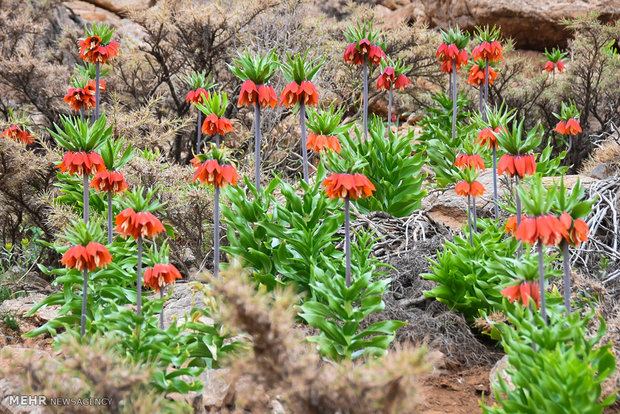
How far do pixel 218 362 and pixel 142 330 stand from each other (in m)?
0.49

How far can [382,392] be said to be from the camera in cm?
188

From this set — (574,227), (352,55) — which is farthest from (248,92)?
(574,227)

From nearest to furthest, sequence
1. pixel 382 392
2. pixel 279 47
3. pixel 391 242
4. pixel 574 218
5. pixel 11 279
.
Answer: pixel 382 392 < pixel 574 218 < pixel 391 242 < pixel 11 279 < pixel 279 47

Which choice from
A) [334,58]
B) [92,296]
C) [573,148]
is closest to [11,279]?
[92,296]

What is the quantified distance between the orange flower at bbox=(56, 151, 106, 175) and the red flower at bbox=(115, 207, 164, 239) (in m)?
0.71

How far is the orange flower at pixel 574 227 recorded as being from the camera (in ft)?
8.57

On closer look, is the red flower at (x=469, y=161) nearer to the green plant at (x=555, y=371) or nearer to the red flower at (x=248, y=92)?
the red flower at (x=248, y=92)

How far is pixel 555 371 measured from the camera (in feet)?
7.50

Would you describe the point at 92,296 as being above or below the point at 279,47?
below

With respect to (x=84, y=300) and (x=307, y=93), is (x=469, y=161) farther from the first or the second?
(x=84, y=300)

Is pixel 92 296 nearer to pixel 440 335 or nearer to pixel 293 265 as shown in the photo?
pixel 293 265

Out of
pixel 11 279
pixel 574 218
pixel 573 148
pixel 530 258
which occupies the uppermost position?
pixel 574 218

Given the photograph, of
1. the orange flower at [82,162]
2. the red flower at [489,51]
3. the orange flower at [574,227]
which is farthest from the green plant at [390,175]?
the orange flower at [574,227]

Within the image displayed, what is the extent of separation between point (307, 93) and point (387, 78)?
2438mm
